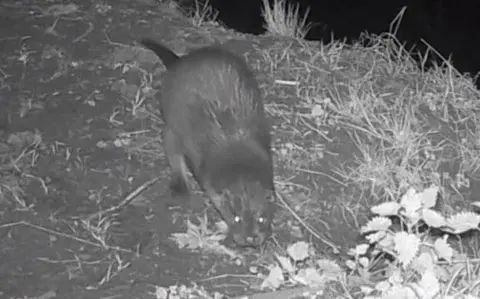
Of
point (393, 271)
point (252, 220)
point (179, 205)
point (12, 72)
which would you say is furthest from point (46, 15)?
point (393, 271)

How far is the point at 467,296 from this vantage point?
332cm

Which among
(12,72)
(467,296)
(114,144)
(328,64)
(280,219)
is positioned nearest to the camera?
(467,296)

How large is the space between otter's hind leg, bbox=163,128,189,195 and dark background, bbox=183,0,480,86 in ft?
10.9

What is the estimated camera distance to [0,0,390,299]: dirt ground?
4.49 metres

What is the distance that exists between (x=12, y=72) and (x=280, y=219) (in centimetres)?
206

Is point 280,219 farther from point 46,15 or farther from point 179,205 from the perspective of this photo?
point 46,15

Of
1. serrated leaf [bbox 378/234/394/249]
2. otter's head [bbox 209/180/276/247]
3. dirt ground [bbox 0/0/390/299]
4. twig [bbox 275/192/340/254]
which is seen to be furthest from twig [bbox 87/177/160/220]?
serrated leaf [bbox 378/234/394/249]

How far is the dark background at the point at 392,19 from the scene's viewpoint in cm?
864

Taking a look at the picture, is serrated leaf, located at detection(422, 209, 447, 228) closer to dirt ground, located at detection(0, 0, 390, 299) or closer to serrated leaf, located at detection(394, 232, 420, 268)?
serrated leaf, located at detection(394, 232, 420, 268)

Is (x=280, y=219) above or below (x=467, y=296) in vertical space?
below

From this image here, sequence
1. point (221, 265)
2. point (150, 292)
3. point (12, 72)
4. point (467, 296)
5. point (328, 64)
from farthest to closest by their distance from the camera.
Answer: point (328, 64) < point (12, 72) < point (221, 265) < point (150, 292) < point (467, 296)

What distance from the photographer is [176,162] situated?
5.27 metres

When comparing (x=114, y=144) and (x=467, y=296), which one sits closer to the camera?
(x=467, y=296)

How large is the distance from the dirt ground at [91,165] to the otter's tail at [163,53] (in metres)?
0.25
